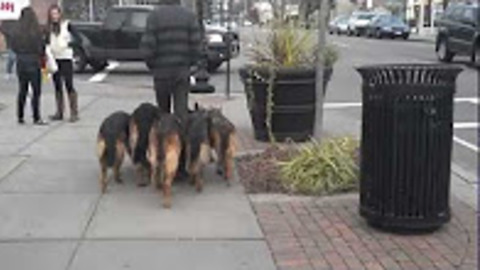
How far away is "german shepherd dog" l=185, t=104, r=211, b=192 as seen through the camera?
7.23 metres

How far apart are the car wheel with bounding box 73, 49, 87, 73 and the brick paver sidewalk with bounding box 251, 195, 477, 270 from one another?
616 inches

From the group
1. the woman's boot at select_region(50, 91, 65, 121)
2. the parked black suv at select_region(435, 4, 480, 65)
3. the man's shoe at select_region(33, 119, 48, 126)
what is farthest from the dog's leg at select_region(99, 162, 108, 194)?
the parked black suv at select_region(435, 4, 480, 65)

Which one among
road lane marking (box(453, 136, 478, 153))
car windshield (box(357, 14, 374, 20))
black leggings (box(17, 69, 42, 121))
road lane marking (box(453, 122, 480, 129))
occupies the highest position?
car windshield (box(357, 14, 374, 20))

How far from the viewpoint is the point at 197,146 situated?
7223 millimetres

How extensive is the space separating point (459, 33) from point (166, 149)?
1886cm

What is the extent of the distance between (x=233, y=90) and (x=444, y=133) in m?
11.8

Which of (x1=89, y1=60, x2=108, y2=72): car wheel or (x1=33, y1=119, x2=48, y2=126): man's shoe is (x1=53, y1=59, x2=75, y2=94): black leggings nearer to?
(x1=33, y1=119, x2=48, y2=126): man's shoe

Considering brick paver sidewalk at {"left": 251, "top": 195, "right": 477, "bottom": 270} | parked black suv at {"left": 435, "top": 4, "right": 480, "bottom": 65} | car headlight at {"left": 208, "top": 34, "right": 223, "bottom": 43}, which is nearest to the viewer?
brick paver sidewalk at {"left": 251, "top": 195, "right": 477, "bottom": 270}

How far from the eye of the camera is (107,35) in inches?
842

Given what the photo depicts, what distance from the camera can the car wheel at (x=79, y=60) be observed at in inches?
852

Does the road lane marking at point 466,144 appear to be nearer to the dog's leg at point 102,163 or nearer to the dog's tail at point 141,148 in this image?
the dog's tail at point 141,148

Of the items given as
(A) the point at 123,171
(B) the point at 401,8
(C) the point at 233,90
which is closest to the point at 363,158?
(A) the point at 123,171

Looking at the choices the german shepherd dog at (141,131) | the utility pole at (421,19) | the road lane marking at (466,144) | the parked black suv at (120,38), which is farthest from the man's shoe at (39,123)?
the utility pole at (421,19)

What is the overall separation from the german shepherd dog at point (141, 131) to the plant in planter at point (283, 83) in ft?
7.74
